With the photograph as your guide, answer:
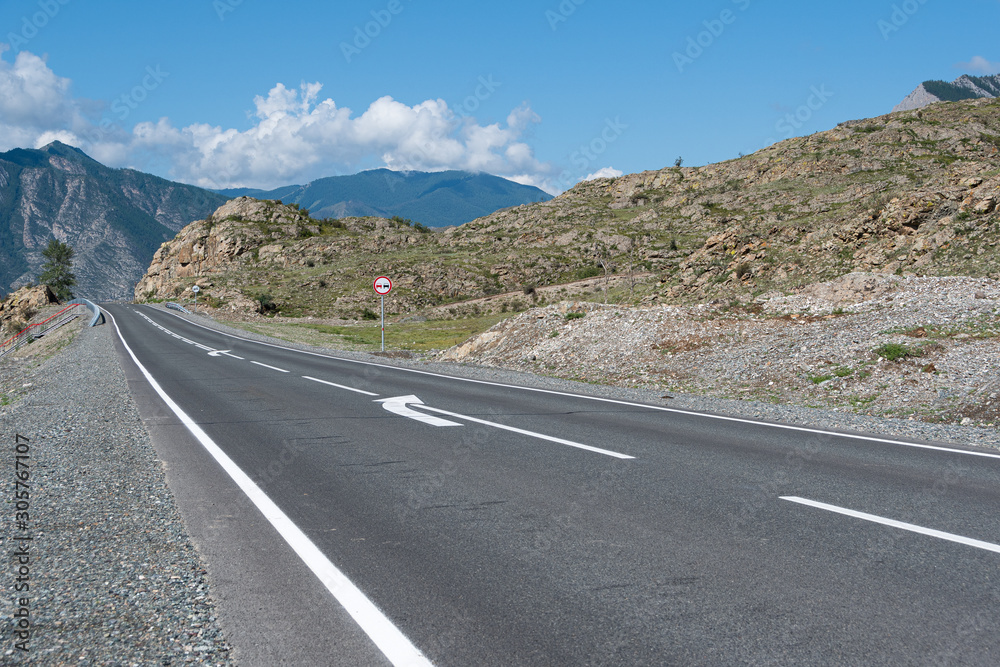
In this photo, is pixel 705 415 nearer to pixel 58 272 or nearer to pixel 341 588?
pixel 341 588

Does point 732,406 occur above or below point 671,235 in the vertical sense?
below

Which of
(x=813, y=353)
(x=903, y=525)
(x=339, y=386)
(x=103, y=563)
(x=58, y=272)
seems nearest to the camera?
(x=103, y=563)

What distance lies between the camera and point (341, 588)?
394 cm

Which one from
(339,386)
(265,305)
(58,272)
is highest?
(58,272)

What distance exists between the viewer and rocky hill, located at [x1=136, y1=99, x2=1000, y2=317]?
2580cm

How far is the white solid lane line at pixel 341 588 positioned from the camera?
3.17m

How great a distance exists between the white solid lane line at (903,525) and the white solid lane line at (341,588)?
3932 millimetres

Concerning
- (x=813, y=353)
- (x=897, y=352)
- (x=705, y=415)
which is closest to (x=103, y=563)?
(x=705, y=415)

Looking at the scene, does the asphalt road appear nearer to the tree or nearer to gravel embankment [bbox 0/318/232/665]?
gravel embankment [bbox 0/318/232/665]

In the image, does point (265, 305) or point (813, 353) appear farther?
point (265, 305)

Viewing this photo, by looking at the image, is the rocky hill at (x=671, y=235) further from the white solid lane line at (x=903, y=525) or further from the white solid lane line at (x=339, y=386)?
the white solid lane line at (x=903, y=525)

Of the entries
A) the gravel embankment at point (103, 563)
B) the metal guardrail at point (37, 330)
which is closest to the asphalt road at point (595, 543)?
the gravel embankment at point (103, 563)

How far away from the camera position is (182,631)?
3400mm

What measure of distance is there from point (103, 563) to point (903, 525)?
601 cm
